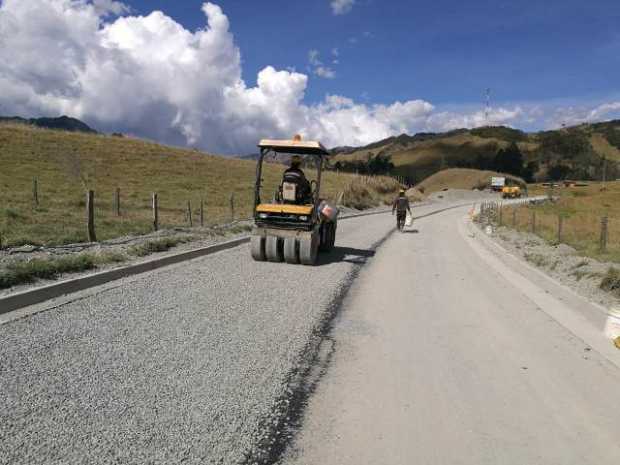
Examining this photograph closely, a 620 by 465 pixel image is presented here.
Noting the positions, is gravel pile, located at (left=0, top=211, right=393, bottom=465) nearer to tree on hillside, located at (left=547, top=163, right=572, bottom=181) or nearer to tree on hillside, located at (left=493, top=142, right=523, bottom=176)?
tree on hillside, located at (left=547, top=163, right=572, bottom=181)

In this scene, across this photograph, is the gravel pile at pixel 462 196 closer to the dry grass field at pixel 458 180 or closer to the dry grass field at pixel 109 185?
the dry grass field at pixel 458 180

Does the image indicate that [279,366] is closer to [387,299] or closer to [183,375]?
[183,375]

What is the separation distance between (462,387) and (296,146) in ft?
26.6

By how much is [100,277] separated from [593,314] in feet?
25.6

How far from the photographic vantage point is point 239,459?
3.63m

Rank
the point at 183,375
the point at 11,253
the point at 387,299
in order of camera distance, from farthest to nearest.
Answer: the point at 11,253 → the point at 387,299 → the point at 183,375

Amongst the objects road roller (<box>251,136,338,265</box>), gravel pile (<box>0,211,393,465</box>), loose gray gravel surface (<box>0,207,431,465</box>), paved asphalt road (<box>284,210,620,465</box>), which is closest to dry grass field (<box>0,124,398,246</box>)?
road roller (<box>251,136,338,265</box>)

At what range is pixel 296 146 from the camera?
1227 centimetres

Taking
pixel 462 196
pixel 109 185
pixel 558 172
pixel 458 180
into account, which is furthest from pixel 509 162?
pixel 109 185

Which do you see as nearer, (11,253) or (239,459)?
(239,459)

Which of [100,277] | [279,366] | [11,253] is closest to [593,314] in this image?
[279,366]

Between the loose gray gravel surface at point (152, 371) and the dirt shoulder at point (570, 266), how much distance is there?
495 centimetres

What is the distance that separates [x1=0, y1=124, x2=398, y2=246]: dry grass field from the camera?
1833 cm

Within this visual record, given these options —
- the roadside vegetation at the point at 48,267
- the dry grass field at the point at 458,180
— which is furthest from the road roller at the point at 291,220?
the dry grass field at the point at 458,180
